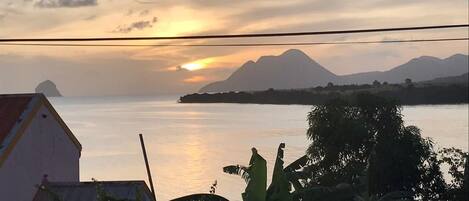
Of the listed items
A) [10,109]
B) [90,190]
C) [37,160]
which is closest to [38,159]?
[37,160]

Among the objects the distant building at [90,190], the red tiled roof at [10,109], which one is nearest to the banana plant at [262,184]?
the distant building at [90,190]

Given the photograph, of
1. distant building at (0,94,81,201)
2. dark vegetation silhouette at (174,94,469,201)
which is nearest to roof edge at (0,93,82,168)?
distant building at (0,94,81,201)

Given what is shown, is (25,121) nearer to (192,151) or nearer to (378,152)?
(378,152)

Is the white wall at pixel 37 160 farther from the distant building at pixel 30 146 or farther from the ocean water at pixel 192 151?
the ocean water at pixel 192 151

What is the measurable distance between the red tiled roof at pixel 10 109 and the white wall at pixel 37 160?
0.54 metres

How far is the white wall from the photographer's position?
18250 millimetres

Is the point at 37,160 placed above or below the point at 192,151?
below

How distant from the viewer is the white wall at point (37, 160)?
1825cm

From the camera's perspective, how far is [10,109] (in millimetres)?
19891

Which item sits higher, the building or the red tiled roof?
the red tiled roof

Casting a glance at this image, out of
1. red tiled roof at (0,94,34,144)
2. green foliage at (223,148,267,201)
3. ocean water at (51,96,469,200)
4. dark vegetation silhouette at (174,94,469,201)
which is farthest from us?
ocean water at (51,96,469,200)

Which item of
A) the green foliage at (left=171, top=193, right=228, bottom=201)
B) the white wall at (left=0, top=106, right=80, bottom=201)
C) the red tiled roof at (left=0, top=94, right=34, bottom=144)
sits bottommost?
the green foliage at (left=171, top=193, right=228, bottom=201)

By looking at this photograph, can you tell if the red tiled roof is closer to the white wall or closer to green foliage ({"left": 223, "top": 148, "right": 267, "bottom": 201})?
the white wall

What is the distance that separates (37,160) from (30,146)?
0.63 meters
